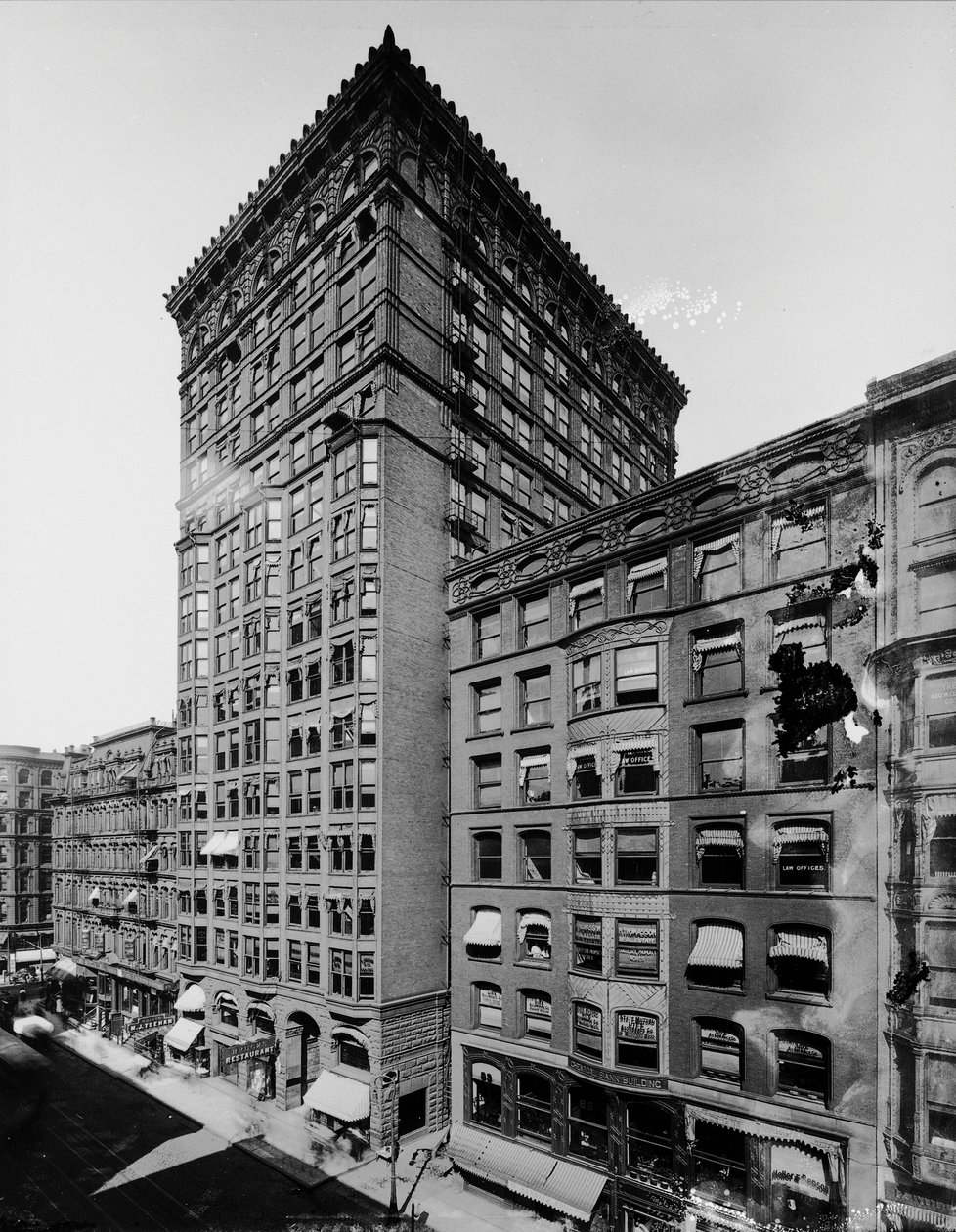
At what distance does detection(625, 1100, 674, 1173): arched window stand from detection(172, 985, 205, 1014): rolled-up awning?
26108mm

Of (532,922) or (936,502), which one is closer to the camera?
(936,502)

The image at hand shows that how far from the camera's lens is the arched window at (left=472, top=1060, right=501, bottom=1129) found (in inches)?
1174

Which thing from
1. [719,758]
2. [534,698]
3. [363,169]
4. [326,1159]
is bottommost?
[326,1159]

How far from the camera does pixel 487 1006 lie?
31078 mm

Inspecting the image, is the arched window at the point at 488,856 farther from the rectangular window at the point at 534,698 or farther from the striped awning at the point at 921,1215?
the striped awning at the point at 921,1215

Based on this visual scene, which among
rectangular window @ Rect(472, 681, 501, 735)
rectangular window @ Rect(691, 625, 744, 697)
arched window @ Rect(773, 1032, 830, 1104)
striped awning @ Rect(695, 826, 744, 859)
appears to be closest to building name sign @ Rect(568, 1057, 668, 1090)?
arched window @ Rect(773, 1032, 830, 1104)

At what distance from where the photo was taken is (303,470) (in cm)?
3891

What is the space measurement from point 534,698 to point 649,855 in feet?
26.4

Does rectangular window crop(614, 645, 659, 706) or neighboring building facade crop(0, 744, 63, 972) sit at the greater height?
rectangular window crop(614, 645, 659, 706)

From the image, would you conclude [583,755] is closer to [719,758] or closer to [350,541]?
[719,758]

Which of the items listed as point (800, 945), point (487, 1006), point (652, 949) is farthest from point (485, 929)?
point (800, 945)

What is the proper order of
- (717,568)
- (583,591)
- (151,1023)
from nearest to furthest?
1. (717,568)
2. (583,591)
3. (151,1023)

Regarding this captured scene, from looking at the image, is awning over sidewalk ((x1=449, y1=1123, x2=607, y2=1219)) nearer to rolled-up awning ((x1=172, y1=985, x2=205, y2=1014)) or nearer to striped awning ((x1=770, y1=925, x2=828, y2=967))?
striped awning ((x1=770, y1=925, x2=828, y2=967))

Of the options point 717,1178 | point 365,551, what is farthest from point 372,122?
point 717,1178
